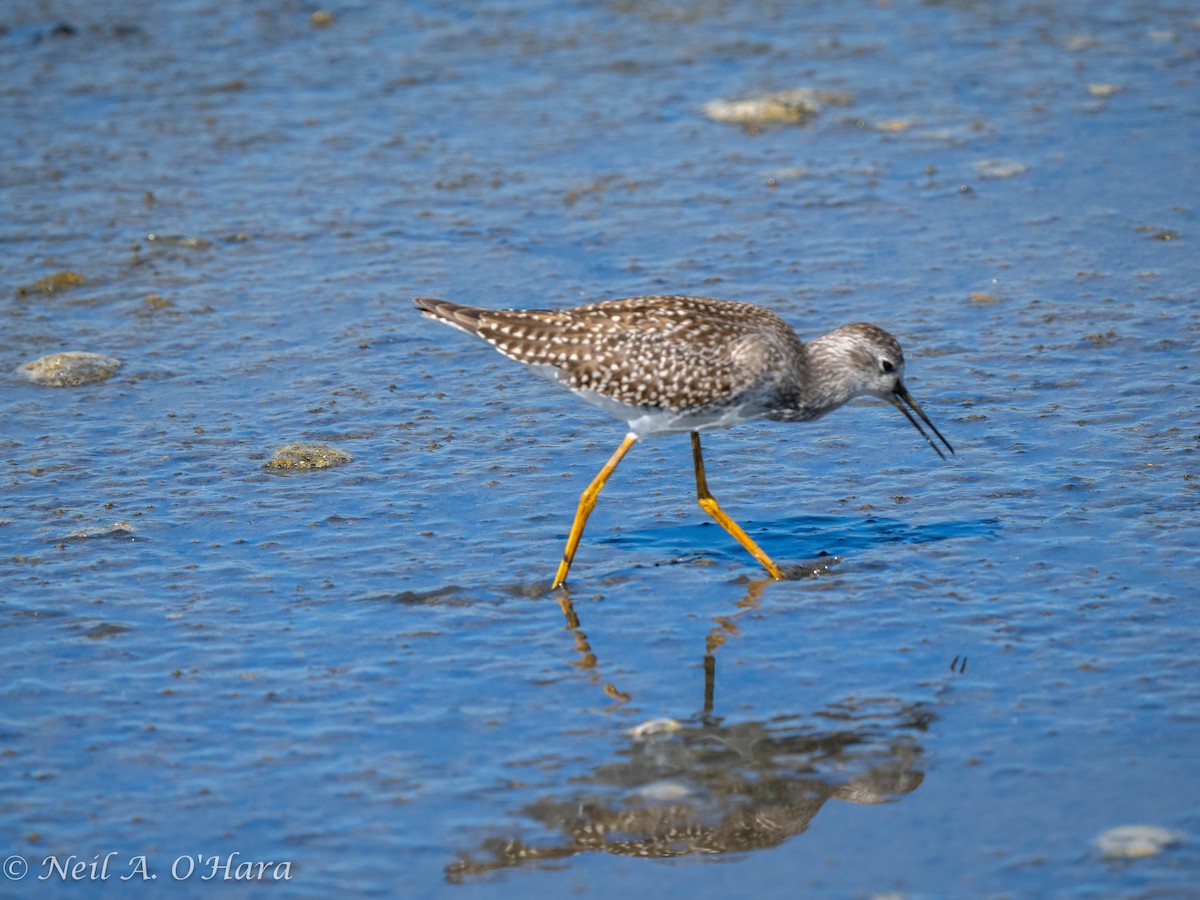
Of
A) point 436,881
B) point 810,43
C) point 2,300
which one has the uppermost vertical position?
point 810,43

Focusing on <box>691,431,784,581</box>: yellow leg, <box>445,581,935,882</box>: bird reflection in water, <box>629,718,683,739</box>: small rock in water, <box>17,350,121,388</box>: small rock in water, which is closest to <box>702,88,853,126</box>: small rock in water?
<box>17,350,121,388</box>: small rock in water

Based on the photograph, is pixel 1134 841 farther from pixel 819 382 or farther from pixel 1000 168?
pixel 1000 168

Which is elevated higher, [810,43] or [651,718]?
[810,43]

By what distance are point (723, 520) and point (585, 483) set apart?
1367 millimetres

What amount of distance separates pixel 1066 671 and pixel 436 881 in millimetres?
3246

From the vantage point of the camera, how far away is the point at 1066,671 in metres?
7.43

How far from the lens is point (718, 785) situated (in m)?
6.75

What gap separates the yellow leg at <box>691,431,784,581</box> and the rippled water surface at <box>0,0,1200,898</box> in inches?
7.2

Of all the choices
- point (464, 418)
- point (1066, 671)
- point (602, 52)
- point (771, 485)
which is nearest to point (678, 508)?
point (771, 485)

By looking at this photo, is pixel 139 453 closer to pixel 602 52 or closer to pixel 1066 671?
pixel 1066 671

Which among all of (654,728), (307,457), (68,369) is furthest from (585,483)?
(68,369)

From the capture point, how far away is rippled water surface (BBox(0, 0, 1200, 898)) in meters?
6.55

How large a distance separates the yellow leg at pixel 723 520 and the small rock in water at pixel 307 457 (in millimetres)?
2562

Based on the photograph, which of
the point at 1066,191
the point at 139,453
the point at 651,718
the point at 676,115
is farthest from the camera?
the point at 676,115
